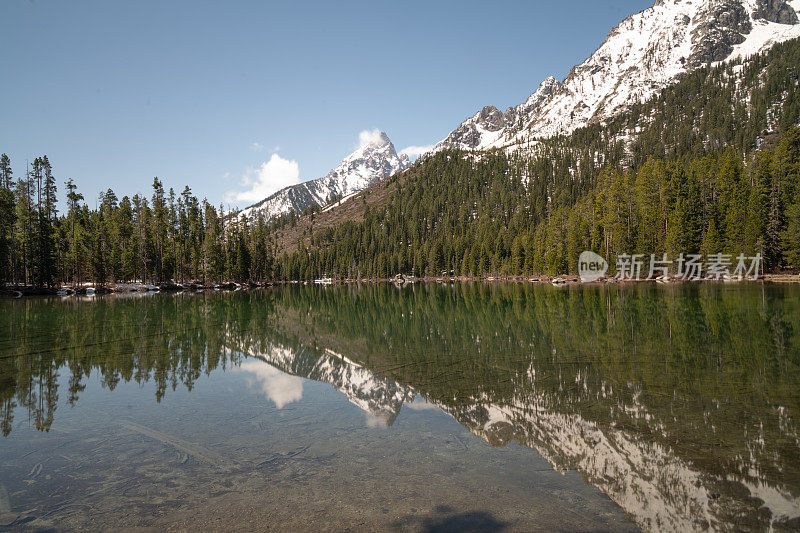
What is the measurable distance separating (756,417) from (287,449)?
9.16 m

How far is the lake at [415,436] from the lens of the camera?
18.2ft

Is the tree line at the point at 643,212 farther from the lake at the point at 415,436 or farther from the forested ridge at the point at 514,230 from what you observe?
the lake at the point at 415,436

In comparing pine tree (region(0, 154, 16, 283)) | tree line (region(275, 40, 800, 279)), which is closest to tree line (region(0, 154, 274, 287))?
pine tree (region(0, 154, 16, 283))

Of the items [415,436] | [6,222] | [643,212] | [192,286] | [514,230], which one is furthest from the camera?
[514,230]

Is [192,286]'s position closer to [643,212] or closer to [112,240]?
[112,240]

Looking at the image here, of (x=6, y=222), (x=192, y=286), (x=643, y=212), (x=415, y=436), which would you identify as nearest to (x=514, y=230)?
(x=643, y=212)

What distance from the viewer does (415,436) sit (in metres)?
8.29

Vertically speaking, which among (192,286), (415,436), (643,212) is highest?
(643,212)

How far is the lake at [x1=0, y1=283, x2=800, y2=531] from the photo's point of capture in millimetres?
5543

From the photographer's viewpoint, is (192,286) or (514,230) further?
(514,230)

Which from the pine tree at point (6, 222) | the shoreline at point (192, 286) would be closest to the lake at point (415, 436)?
the shoreline at point (192, 286)

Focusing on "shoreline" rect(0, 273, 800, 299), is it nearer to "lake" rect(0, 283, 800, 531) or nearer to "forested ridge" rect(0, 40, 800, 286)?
"forested ridge" rect(0, 40, 800, 286)

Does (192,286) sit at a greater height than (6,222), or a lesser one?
lesser

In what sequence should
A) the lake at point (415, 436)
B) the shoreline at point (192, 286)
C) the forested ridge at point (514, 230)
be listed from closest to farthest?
the lake at point (415, 436)
the shoreline at point (192, 286)
the forested ridge at point (514, 230)
